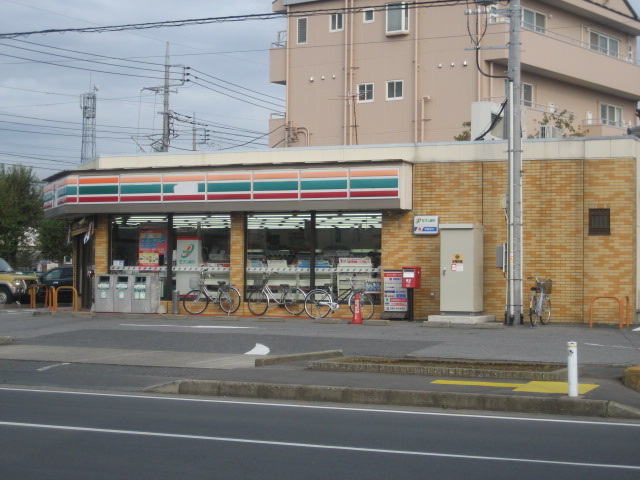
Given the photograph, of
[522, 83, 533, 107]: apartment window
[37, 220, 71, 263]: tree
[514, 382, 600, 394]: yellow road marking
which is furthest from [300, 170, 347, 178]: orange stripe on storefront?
[37, 220, 71, 263]: tree

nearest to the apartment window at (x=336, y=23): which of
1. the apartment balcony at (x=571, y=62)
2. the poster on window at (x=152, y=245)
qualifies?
the apartment balcony at (x=571, y=62)

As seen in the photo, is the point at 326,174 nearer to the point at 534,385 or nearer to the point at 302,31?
the point at 534,385

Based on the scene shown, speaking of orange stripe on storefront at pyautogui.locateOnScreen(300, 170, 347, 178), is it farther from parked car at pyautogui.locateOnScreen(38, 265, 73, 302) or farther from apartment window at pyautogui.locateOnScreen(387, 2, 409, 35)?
apartment window at pyautogui.locateOnScreen(387, 2, 409, 35)

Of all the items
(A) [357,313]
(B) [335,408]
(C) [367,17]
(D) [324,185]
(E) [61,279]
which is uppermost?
(C) [367,17]

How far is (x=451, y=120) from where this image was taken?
1704 inches

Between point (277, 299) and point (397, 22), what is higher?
point (397, 22)

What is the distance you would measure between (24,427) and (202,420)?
207 centimetres

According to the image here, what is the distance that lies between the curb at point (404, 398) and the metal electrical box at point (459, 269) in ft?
34.7

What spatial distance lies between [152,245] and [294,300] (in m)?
5.09

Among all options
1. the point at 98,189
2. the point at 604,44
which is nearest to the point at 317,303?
the point at 98,189

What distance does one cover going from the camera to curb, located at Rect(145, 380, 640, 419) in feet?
38.1

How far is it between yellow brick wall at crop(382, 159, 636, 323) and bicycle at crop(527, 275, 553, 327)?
26.1 inches

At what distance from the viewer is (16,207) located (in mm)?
51938

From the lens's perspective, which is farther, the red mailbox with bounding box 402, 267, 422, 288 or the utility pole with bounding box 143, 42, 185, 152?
the utility pole with bounding box 143, 42, 185, 152
